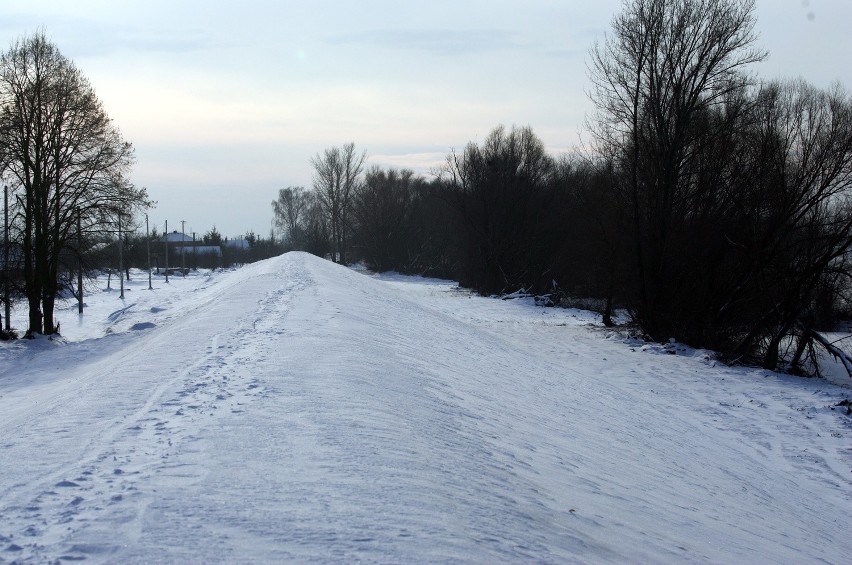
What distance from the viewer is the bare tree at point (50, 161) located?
2795 centimetres

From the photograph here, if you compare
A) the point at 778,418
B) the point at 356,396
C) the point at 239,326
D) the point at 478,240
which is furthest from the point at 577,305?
the point at 356,396

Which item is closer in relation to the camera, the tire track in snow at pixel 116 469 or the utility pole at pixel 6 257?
the tire track in snow at pixel 116 469

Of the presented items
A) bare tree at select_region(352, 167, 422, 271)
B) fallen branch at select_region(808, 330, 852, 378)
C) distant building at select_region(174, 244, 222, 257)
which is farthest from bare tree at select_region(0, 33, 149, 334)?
distant building at select_region(174, 244, 222, 257)

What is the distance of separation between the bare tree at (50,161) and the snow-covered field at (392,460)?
1666 centimetres

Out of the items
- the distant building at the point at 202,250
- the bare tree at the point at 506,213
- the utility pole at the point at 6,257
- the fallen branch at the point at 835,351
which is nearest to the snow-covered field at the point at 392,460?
the fallen branch at the point at 835,351

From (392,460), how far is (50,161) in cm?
2820

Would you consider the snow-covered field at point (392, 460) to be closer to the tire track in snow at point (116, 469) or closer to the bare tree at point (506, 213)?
the tire track in snow at point (116, 469)

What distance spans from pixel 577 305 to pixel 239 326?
1057 inches

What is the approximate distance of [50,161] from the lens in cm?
2864

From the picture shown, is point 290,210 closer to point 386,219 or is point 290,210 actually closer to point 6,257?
point 386,219

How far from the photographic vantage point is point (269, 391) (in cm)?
727

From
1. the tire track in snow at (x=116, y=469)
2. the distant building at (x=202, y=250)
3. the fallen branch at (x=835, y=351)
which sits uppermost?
the distant building at (x=202, y=250)

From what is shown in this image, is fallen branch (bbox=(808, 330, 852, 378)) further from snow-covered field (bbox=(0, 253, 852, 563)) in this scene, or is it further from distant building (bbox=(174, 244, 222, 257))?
distant building (bbox=(174, 244, 222, 257))

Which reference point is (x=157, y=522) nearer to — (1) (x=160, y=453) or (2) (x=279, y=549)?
(2) (x=279, y=549)
